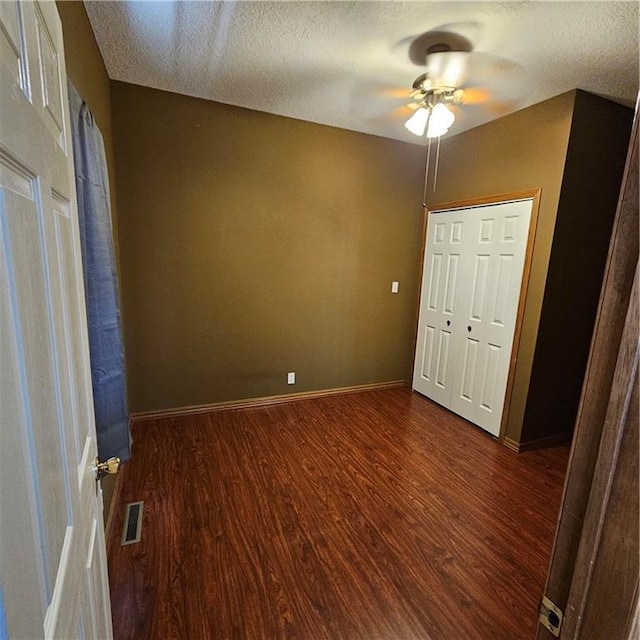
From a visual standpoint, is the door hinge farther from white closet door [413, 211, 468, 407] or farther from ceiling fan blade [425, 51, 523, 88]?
white closet door [413, 211, 468, 407]

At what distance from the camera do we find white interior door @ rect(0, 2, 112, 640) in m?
0.42

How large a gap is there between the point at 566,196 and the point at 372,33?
170 centimetres

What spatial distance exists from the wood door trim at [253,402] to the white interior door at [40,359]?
2.32 metres

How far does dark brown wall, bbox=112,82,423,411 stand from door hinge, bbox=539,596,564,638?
286 centimetres

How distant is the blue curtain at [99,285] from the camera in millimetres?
1433

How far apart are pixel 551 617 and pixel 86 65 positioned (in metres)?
2.64

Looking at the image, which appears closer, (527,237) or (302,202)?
(527,237)

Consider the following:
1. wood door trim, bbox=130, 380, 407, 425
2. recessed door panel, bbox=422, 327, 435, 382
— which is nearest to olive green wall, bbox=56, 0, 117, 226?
wood door trim, bbox=130, 380, 407, 425

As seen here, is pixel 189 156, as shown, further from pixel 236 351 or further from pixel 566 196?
pixel 566 196

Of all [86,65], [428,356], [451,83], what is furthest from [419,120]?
[428,356]

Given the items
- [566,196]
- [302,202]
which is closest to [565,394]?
[566,196]

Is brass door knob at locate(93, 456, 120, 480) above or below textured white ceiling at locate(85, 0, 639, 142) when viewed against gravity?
below

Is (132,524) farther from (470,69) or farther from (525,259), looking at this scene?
(470,69)

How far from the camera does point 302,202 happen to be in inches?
128
